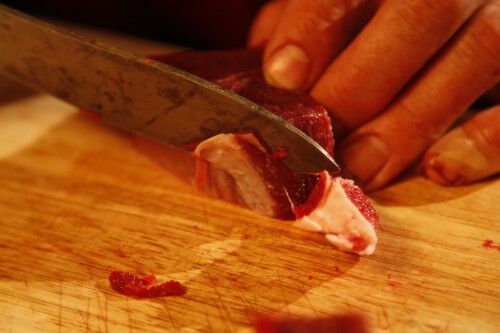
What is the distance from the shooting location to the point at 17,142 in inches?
106

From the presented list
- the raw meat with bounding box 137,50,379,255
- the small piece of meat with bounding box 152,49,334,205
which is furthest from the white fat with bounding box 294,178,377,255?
the small piece of meat with bounding box 152,49,334,205

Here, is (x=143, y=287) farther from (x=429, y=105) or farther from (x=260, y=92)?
(x=429, y=105)

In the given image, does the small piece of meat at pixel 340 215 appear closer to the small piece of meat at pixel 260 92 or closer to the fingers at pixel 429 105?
the small piece of meat at pixel 260 92

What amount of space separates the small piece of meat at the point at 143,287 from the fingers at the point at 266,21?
193cm

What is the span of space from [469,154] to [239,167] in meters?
1.03

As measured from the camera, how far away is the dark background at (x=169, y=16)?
3.85 m

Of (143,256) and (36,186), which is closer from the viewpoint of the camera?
(143,256)

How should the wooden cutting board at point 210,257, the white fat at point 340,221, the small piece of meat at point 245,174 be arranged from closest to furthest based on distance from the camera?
1. the wooden cutting board at point 210,257
2. the white fat at point 340,221
3. the small piece of meat at point 245,174

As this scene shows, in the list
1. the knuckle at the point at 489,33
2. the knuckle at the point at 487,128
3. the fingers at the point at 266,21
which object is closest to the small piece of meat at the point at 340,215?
the knuckle at the point at 487,128

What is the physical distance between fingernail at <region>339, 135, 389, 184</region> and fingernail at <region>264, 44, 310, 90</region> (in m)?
0.38

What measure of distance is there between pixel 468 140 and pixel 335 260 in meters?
0.91

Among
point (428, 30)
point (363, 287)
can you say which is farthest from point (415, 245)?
point (428, 30)

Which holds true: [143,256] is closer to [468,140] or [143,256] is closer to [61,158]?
[61,158]

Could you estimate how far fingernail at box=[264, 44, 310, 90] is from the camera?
2180 mm
